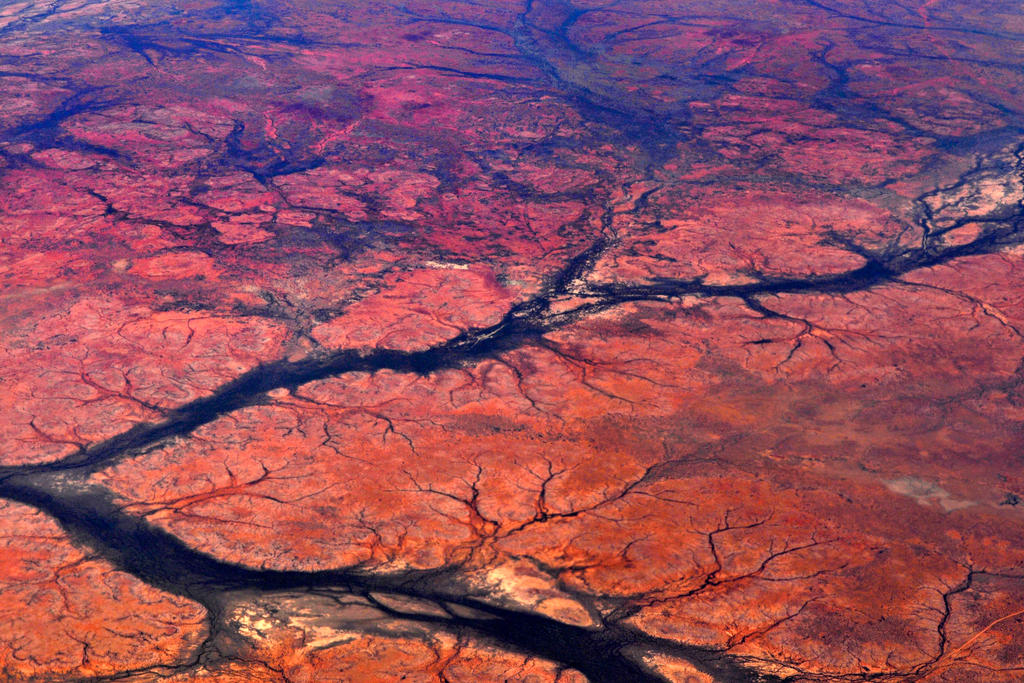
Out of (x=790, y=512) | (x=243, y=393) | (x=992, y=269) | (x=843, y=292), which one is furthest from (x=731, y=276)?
(x=243, y=393)

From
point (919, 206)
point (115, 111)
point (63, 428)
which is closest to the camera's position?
point (63, 428)

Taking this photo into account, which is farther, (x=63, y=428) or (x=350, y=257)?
(x=350, y=257)

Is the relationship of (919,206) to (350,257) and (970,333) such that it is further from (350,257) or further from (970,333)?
(350,257)

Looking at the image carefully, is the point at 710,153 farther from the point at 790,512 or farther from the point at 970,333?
the point at 790,512

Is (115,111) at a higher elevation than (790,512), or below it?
higher

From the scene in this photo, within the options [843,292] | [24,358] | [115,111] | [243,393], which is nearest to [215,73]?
[115,111]

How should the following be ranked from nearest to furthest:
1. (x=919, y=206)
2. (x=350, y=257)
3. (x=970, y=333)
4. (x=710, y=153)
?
1. (x=970, y=333)
2. (x=350, y=257)
3. (x=919, y=206)
4. (x=710, y=153)
